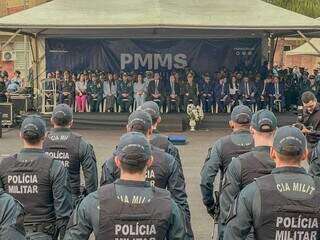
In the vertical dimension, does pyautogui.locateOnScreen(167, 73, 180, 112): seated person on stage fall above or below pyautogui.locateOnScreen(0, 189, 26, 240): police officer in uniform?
below

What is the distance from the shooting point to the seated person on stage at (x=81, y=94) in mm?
23516

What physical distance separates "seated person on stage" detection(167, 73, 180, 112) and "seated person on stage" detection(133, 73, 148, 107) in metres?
0.90

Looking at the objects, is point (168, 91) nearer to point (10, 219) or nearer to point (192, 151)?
point (192, 151)

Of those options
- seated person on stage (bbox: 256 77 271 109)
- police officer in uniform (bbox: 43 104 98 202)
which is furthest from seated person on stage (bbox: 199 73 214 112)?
police officer in uniform (bbox: 43 104 98 202)

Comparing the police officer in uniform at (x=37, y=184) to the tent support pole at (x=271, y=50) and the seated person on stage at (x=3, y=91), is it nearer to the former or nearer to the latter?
the seated person on stage at (x=3, y=91)

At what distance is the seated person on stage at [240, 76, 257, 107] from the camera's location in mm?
23359

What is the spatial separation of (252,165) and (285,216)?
1.68 meters

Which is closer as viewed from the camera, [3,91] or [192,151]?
[192,151]

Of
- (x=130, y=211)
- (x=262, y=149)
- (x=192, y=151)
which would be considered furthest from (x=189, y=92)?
(x=130, y=211)

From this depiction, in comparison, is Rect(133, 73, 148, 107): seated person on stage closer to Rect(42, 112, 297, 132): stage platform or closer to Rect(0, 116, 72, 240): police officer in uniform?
Rect(42, 112, 297, 132): stage platform

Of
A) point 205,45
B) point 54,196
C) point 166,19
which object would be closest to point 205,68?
point 205,45

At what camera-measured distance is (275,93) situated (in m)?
23.7

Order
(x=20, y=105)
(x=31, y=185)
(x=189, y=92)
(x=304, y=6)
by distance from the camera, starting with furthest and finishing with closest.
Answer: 1. (x=304, y=6)
2. (x=189, y=92)
3. (x=20, y=105)
4. (x=31, y=185)

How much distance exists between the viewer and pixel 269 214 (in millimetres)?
3996
